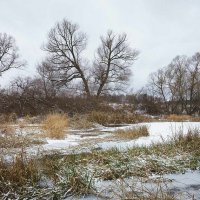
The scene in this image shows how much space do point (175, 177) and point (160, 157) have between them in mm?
986

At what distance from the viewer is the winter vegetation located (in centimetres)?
457

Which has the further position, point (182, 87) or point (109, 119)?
point (182, 87)

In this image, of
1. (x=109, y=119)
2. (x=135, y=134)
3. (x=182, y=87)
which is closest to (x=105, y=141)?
(x=135, y=134)

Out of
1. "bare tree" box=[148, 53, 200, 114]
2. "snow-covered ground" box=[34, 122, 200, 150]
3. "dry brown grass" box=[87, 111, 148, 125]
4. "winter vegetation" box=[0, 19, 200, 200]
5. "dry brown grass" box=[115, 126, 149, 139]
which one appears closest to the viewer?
"winter vegetation" box=[0, 19, 200, 200]

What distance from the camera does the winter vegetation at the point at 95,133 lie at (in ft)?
15.0

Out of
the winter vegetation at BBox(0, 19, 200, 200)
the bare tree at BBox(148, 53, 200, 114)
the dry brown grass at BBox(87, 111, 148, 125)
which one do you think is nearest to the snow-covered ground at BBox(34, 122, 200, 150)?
the winter vegetation at BBox(0, 19, 200, 200)

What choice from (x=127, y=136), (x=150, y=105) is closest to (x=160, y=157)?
(x=127, y=136)

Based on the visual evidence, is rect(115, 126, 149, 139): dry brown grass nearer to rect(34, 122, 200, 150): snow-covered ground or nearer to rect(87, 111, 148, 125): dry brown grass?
rect(34, 122, 200, 150): snow-covered ground

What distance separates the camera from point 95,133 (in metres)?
12.8

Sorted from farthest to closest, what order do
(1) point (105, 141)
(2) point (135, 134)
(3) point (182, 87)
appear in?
(3) point (182, 87)
(2) point (135, 134)
(1) point (105, 141)

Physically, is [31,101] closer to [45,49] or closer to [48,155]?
[48,155]

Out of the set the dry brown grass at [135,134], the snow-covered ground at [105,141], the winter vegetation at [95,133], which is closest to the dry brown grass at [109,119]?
the winter vegetation at [95,133]

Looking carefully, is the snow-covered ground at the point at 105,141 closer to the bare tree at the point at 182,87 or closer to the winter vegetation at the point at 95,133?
the winter vegetation at the point at 95,133

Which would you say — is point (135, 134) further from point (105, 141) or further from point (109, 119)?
point (109, 119)
